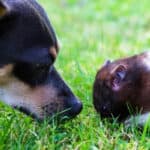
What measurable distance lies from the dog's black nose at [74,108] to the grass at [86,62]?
10cm

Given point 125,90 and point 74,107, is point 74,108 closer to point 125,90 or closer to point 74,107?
point 74,107

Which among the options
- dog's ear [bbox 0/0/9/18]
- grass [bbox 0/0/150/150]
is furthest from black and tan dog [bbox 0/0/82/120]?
grass [bbox 0/0/150/150]

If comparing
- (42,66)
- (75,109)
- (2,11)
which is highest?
(2,11)

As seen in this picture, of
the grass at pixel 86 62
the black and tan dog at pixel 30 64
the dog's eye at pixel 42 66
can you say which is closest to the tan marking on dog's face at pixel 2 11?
the black and tan dog at pixel 30 64

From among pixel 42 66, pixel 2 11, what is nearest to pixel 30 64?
pixel 42 66

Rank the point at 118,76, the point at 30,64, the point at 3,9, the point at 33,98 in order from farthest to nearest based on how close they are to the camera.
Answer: the point at 118,76, the point at 33,98, the point at 30,64, the point at 3,9

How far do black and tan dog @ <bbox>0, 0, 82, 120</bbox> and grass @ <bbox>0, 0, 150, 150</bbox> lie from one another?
151mm

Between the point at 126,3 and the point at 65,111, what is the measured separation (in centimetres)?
748

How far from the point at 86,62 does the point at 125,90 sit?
2.20 meters

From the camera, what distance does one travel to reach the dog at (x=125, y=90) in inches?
181

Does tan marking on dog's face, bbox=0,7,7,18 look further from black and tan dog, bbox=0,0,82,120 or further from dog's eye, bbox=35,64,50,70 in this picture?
dog's eye, bbox=35,64,50,70

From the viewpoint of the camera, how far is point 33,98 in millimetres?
4590

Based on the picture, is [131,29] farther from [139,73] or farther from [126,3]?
[139,73]

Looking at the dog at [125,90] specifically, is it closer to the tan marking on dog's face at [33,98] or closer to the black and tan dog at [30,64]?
the black and tan dog at [30,64]
